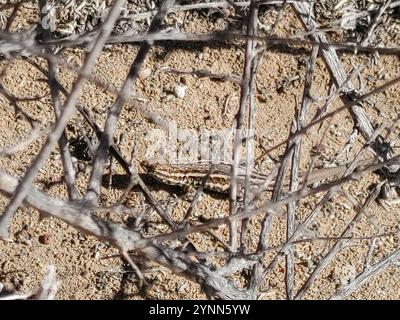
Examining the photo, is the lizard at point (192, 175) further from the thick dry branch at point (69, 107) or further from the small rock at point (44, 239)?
the thick dry branch at point (69, 107)

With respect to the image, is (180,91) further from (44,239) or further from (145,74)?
(44,239)

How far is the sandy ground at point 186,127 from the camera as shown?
3.08 metres

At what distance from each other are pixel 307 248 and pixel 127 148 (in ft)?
3.01

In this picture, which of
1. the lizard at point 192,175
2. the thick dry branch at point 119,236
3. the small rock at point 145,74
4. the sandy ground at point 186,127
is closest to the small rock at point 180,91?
the sandy ground at point 186,127

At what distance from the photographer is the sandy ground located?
3.08 metres

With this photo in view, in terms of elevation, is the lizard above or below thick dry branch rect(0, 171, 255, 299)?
above

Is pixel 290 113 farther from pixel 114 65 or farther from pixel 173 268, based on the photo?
pixel 173 268

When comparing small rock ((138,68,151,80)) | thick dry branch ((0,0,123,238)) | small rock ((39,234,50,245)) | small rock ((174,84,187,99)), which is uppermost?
small rock ((138,68,151,80))

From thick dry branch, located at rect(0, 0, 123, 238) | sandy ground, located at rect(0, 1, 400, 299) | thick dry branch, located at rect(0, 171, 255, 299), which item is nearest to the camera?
thick dry branch, located at rect(0, 0, 123, 238)

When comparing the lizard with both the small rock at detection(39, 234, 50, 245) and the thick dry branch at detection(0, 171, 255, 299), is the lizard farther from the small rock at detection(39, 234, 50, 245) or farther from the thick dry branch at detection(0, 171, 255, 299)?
the thick dry branch at detection(0, 171, 255, 299)

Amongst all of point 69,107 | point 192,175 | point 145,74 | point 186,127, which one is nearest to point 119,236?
point 69,107

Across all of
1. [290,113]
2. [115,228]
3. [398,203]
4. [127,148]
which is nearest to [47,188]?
[127,148]

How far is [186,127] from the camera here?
3254 mm

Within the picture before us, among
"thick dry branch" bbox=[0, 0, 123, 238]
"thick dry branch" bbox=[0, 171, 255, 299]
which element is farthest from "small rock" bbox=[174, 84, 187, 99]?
"thick dry branch" bbox=[0, 0, 123, 238]
